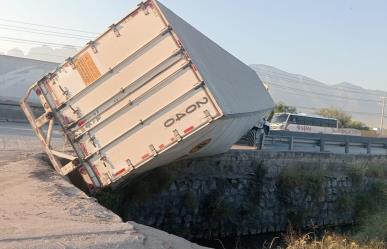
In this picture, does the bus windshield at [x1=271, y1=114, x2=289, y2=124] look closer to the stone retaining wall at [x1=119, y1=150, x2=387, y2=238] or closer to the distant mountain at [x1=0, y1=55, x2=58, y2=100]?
the distant mountain at [x1=0, y1=55, x2=58, y2=100]

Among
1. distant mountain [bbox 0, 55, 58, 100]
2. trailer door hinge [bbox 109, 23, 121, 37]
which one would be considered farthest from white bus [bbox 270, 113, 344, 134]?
trailer door hinge [bbox 109, 23, 121, 37]

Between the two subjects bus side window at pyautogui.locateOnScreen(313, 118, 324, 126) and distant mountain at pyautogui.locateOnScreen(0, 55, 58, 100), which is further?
bus side window at pyautogui.locateOnScreen(313, 118, 324, 126)

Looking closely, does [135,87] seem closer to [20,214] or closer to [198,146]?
[198,146]

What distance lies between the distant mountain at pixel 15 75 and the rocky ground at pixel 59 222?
25545mm

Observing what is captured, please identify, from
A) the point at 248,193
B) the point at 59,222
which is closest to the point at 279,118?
the point at 248,193

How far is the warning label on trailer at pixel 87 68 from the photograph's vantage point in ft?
29.4

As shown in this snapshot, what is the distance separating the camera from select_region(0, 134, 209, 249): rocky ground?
481 cm

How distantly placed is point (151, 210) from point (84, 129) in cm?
296

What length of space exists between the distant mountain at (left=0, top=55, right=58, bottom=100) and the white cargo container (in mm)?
24508

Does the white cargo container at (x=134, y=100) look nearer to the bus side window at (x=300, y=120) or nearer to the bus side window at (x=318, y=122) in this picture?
the bus side window at (x=300, y=120)

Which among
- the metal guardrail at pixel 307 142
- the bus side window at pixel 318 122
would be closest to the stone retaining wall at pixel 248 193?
the metal guardrail at pixel 307 142

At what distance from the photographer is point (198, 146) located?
9773mm

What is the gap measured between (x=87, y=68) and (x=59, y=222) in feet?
13.5

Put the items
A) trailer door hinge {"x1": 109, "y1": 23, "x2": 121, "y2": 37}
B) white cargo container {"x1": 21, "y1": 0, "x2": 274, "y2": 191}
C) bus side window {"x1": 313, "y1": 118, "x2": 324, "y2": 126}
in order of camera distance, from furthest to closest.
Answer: bus side window {"x1": 313, "y1": 118, "x2": 324, "y2": 126}
trailer door hinge {"x1": 109, "y1": 23, "x2": 121, "y2": 37}
white cargo container {"x1": 21, "y1": 0, "x2": 274, "y2": 191}
